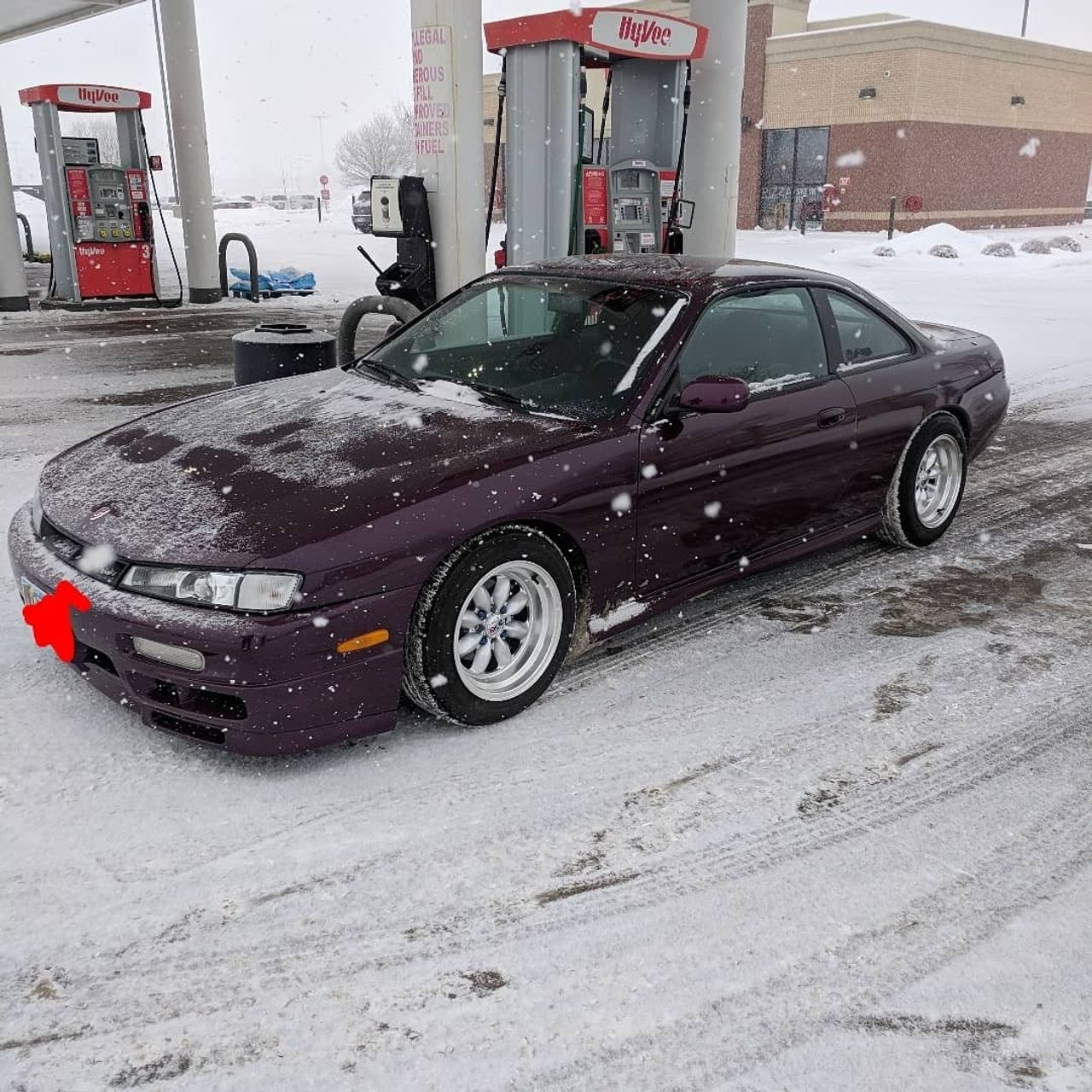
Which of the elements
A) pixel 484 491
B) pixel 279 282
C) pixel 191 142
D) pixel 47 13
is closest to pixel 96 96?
pixel 191 142

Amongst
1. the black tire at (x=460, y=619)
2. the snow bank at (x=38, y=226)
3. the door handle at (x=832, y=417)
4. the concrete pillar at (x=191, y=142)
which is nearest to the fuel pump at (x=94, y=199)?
the concrete pillar at (x=191, y=142)

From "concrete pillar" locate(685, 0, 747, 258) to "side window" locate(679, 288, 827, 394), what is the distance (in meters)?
7.10

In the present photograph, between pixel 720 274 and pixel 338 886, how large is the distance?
9.39 ft

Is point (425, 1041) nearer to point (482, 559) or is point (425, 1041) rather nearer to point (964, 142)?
point (482, 559)

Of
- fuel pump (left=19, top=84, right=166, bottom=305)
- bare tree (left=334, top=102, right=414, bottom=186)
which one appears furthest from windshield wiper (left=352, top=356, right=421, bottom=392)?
bare tree (left=334, top=102, right=414, bottom=186)

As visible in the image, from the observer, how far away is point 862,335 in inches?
189

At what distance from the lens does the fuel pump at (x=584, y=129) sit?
888 cm

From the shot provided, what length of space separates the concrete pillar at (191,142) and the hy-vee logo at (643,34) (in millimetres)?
8618

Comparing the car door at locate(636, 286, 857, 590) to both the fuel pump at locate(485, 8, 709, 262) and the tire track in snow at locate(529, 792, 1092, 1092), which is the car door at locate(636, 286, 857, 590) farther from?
the fuel pump at locate(485, 8, 709, 262)

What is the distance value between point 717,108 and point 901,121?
28.6 meters

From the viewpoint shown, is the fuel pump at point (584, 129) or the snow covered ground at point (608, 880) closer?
the snow covered ground at point (608, 880)

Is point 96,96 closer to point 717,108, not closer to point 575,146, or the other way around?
point 575,146

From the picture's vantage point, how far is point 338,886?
8.79ft

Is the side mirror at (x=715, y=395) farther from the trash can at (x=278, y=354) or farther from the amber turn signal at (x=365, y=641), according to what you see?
the trash can at (x=278, y=354)
